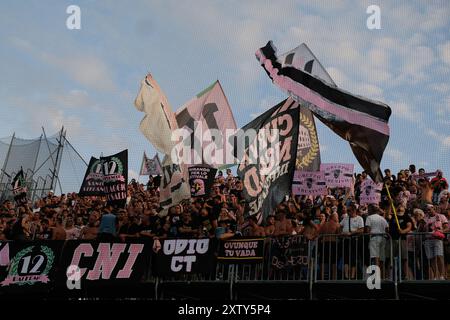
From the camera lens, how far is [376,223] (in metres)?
12.6

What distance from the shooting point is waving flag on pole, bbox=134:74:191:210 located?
16500mm

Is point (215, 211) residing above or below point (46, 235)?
above

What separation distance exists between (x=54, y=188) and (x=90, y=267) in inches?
391

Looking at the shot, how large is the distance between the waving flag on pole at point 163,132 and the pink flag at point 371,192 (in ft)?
14.7

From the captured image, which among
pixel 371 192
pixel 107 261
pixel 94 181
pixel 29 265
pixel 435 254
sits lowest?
pixel 29 265

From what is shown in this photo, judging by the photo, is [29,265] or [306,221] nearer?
[306,221]

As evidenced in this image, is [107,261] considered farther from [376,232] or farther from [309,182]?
[376,232]

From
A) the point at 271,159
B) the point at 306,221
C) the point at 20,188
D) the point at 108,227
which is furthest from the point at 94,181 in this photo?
the point at 306,221

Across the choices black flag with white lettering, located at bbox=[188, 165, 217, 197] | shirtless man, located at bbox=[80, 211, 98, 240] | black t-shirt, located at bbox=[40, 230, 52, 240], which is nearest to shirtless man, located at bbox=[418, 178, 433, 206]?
black flag with white lettering, located at bbox=[188, 165, 217, 197]

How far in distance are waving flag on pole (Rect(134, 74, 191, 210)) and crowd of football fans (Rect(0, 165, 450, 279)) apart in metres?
0.44

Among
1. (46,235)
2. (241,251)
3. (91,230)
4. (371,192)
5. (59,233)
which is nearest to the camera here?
(241,251)

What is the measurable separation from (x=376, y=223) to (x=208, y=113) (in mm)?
7515
